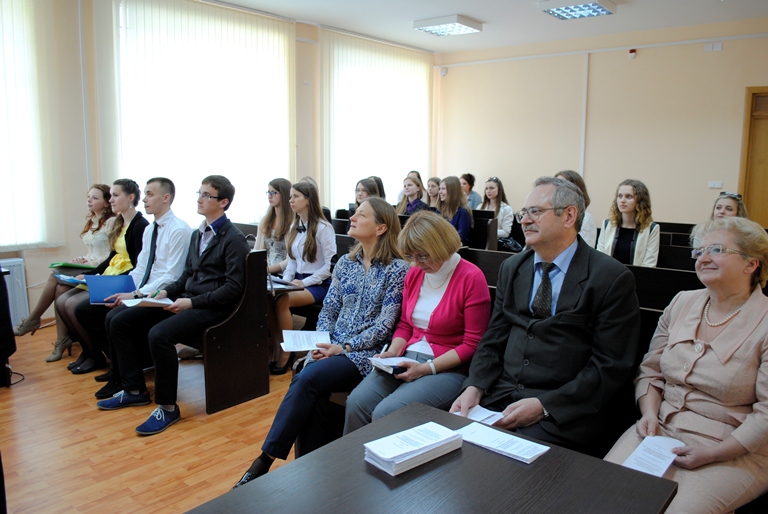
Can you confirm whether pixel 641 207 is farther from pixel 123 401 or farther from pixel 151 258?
pixel 123 401

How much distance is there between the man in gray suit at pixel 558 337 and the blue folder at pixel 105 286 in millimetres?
2589

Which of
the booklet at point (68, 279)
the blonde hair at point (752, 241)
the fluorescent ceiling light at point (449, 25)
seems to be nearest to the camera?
the blonde hair at point (752, 241)

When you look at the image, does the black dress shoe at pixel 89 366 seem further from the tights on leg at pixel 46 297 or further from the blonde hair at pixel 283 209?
the blonde hair at pixel 283 209

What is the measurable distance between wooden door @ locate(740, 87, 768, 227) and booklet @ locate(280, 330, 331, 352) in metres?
6.74

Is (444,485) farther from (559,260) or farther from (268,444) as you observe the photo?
(268,444)

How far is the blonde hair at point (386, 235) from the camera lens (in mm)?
2641

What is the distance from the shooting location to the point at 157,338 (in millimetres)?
3180

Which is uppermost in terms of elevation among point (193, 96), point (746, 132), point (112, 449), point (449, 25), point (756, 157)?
point (449, 25)

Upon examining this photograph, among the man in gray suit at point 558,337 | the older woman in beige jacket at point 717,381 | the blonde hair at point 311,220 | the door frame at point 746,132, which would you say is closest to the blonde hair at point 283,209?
the blonde hair at point 311,220

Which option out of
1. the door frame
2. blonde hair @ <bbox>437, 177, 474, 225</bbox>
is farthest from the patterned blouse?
the door frame

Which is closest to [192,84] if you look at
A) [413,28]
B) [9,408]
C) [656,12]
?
[413,28]

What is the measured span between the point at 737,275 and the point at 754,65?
674 cm

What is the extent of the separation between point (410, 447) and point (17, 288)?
194 inches

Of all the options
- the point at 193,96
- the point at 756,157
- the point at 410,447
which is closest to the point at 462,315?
the point at 410,447
